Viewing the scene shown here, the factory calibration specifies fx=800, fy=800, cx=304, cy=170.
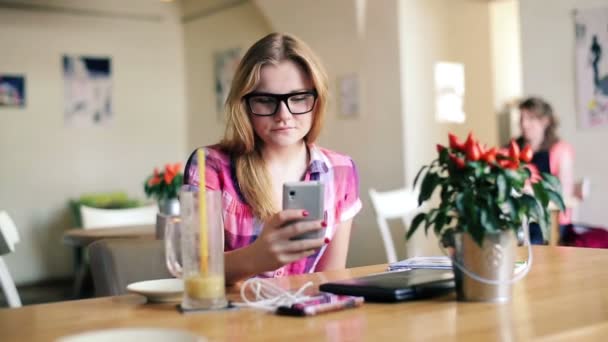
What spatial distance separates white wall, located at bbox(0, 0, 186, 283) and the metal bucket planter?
7154mm

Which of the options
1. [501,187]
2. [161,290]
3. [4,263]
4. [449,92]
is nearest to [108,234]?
[4,263]

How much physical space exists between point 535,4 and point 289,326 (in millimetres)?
4735

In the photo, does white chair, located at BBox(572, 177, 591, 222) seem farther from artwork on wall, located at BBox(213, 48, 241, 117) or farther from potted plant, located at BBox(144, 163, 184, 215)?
artwork on wall, located at BBox(213, 48, 241, 117)

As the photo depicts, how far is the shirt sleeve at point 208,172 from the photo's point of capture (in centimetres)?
195

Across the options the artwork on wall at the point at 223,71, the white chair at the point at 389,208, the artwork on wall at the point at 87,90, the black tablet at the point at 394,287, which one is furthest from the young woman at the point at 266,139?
the artwork on wall at the point at 87,90

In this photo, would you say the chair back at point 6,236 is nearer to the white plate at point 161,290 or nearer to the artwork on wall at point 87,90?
the white plate at point 161,290

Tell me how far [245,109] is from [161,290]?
2.11 ft

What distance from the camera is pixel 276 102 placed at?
193 cm

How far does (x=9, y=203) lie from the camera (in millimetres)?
7836

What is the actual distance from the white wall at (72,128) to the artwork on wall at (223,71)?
2.51 feet

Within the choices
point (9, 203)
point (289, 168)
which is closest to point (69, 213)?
point (9, 203)

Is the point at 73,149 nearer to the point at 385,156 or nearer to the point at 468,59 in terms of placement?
the point at 385,156

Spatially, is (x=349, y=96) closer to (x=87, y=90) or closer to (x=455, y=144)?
(x=87, y=90)

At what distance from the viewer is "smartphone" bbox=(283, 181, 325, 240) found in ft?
4.84
